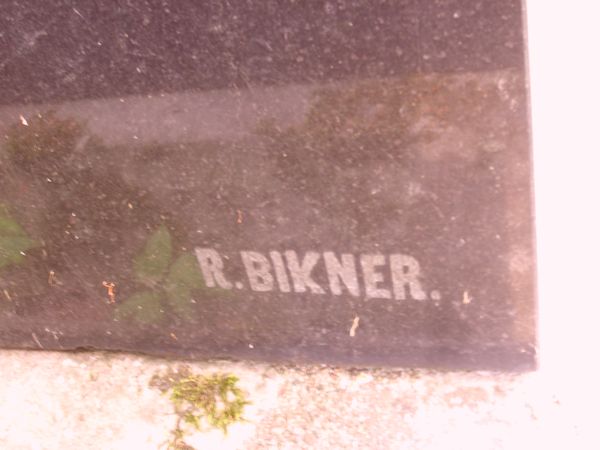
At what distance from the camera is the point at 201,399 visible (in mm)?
1886

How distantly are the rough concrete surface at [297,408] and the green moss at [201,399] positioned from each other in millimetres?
23

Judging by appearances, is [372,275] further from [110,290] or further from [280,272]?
[110,290]

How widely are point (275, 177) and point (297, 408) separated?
0.71m

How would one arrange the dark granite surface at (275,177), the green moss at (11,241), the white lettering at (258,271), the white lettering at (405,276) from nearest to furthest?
the dark granite surface at (275,177), the white lettering at (405,276), the white lettering at (258,271), the green moss at (11,241)

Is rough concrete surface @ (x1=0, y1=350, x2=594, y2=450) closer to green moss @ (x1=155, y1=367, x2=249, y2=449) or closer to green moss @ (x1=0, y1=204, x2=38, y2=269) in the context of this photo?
green moss @ (x1=155, y1=367, x2=249, y2=449)

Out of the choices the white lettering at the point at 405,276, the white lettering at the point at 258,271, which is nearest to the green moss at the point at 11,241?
the white lettering at the point at 258,271

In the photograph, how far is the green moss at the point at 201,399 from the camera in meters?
1.84

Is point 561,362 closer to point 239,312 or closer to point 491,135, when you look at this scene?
point 491,135

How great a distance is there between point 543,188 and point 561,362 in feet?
1.65

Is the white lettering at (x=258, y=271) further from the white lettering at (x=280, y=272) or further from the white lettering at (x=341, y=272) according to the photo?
the white lettering at (x=341, y=272)

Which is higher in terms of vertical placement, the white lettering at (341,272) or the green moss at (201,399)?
the white lettering at (341,272)

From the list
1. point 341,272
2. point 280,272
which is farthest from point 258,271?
point 341,272

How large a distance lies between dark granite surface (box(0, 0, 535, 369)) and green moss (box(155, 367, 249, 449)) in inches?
3.6

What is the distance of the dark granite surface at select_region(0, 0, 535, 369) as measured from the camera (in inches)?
52.4
